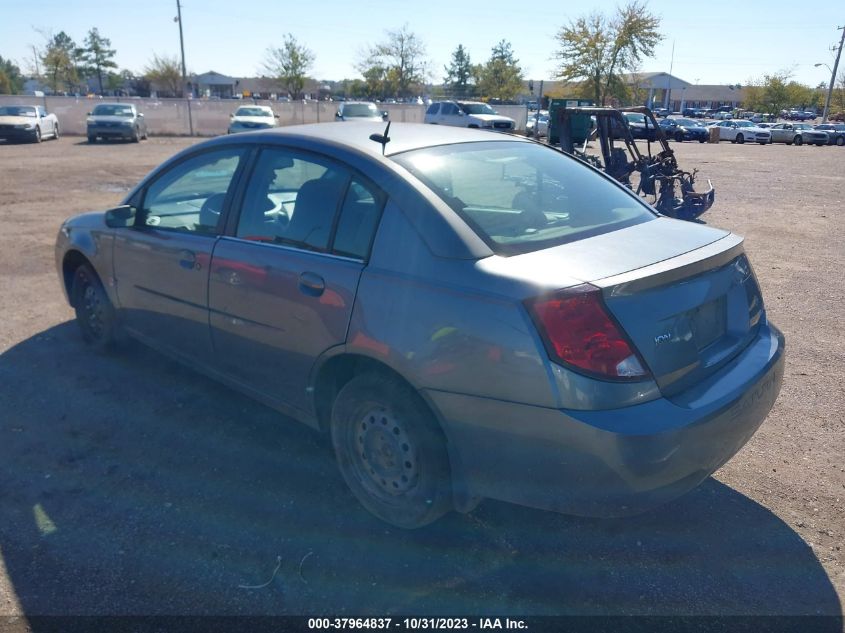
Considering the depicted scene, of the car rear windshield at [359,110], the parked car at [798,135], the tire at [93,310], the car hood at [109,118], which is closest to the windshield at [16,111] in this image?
the car hood at [109,118]

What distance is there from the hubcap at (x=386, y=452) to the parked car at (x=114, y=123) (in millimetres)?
27441

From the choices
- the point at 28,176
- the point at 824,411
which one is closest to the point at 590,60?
the point at 28,176

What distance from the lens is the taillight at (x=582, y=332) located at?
95.3 inches

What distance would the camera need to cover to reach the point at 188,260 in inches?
152

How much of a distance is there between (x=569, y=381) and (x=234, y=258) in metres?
1.99

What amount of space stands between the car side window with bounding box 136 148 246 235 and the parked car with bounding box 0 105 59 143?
85.0ft

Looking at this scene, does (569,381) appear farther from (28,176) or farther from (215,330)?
(28,176)

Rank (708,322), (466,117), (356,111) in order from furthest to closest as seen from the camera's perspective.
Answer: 1. (466,117)
2. (356,111)
3. (708,322)

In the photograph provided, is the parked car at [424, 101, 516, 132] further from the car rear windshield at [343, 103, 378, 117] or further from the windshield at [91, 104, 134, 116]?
the windshield at [91, 104, 134, 116]

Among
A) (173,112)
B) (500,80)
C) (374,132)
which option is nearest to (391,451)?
(374,132)

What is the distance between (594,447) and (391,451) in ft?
3.24

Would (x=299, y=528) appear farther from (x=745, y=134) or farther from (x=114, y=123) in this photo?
(x=745, y=134)

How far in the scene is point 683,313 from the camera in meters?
2.66

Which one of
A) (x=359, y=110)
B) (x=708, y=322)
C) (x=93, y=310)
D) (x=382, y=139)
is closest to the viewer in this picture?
(x=708, y=322)
